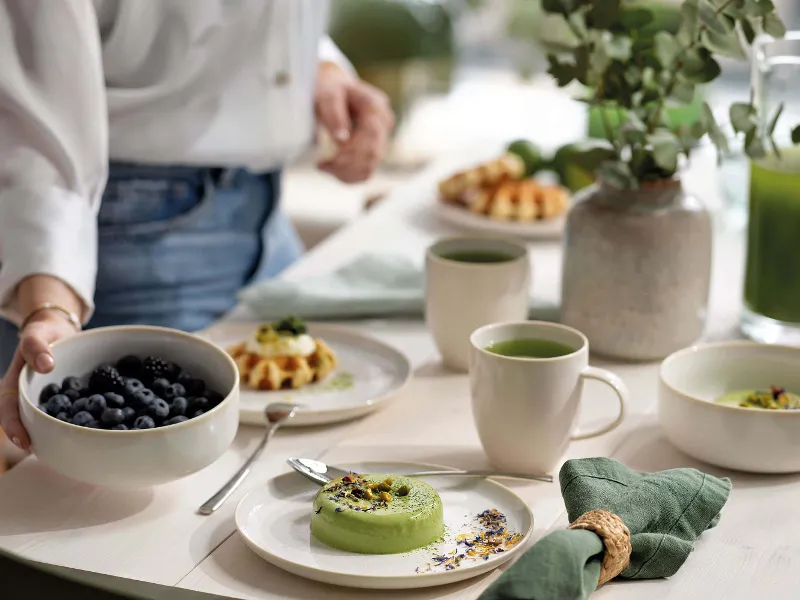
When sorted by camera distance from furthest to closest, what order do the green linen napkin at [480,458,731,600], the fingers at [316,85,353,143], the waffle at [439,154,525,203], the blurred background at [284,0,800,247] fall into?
the blurred background at [284,0,800,247] → the waffle at [439,154,525,203] → the fingers at [316,85,353,143] → the green linen napkin at [480,458,731,600]

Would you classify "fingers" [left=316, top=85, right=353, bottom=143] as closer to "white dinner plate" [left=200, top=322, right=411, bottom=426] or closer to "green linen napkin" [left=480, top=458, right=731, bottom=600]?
"white dinner plate" [left=200, top=322, right=411, bottom=426]

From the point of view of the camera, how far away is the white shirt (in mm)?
1099

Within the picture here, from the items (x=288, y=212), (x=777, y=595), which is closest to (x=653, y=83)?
(x=777, y=595)

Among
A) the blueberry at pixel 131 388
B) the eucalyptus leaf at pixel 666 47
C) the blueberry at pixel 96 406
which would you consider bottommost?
the blueberry at pixel 96 406

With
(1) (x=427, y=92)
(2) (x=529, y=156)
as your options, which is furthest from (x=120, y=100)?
(1) (x=427, y=92)

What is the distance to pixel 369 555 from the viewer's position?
2.69ft

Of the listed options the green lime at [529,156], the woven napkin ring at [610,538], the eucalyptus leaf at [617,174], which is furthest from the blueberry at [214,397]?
the green lime at [529,156]

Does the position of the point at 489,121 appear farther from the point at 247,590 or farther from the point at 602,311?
the point at 247,590

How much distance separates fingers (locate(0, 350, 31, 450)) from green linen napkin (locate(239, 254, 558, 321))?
1.44 feet

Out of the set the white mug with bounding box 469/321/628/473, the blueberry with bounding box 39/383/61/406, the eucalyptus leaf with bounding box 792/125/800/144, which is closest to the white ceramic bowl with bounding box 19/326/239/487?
the blueberry with bounding box 39/383/61/406

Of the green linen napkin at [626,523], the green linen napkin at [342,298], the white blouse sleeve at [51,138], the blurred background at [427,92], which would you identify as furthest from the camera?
the blurred background at [427,92]

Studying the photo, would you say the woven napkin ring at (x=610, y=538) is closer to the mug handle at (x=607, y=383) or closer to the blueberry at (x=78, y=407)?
the mug handle at (x=607, y=383)

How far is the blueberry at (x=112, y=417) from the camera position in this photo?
2.91 feet

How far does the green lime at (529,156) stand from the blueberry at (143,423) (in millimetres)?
1137
